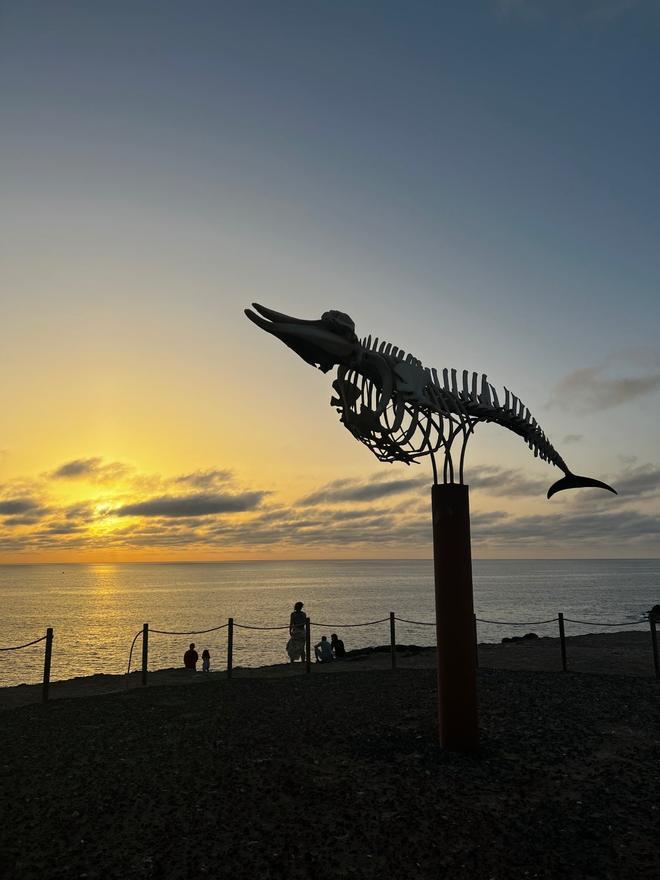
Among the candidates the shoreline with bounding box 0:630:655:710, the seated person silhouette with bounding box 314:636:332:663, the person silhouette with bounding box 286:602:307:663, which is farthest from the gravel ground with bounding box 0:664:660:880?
the seated person silhouette with bounding box 314:636:332:663

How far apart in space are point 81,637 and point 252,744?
43467mm

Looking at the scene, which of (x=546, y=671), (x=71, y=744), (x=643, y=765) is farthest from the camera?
(x=546, y=671)

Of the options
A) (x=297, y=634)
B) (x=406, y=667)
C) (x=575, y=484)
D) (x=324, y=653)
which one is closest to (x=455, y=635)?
(x=575, y=484)

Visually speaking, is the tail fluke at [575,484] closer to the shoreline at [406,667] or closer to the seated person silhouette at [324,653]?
the shoreline at [406,667]

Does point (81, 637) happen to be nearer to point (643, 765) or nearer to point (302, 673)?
point (302, 673)

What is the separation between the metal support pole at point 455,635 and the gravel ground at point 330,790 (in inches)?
13.4

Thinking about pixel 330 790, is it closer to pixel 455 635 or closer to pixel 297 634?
pixel 455 635

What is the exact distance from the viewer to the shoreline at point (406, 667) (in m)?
13.6

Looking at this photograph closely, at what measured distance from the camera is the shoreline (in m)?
13.6

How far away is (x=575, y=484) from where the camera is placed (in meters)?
12.1

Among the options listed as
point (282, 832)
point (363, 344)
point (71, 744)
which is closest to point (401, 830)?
point (282, 832)

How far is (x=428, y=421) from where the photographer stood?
8938 mm

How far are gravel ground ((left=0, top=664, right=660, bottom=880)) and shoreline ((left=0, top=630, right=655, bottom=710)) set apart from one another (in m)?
3.29

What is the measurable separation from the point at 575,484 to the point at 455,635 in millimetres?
5532
